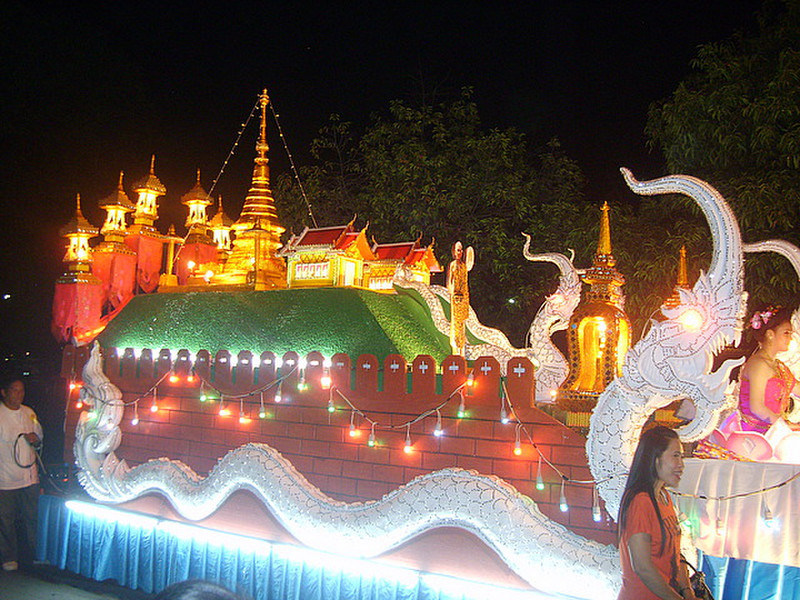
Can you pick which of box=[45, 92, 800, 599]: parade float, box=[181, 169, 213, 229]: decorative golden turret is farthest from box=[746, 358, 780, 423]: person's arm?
box=[181, 169, 213, 229]: decorative golden turret

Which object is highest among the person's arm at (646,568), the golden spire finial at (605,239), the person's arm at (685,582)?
the golden spire finial at (605,239)

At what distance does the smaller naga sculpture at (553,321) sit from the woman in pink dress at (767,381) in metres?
1.95

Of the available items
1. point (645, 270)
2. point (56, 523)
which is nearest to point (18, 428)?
point (56, 523)

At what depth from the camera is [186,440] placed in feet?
21.4

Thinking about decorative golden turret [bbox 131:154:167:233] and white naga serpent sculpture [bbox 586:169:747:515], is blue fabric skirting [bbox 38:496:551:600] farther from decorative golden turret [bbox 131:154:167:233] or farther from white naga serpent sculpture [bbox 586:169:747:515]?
decorative golden turret [bbox 131:154:167:233]

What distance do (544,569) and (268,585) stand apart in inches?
96.6

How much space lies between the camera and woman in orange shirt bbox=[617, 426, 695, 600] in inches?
113

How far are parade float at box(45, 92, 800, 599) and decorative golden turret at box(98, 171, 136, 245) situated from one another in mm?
294

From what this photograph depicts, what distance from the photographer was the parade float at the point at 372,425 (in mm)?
4094

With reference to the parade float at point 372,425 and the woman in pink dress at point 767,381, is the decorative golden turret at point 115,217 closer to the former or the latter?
the parade float at point 372,425

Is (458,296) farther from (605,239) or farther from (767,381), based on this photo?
(767,381)

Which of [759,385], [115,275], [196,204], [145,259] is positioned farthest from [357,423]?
[196,204]

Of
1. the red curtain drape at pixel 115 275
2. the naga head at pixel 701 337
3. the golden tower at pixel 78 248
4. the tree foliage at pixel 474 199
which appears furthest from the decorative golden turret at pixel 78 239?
the naga head at pixel 701 337

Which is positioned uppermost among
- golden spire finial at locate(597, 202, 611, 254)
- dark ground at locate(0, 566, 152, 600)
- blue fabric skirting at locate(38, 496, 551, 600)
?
golden spire finial at locate(597, 202, 611, 254)
